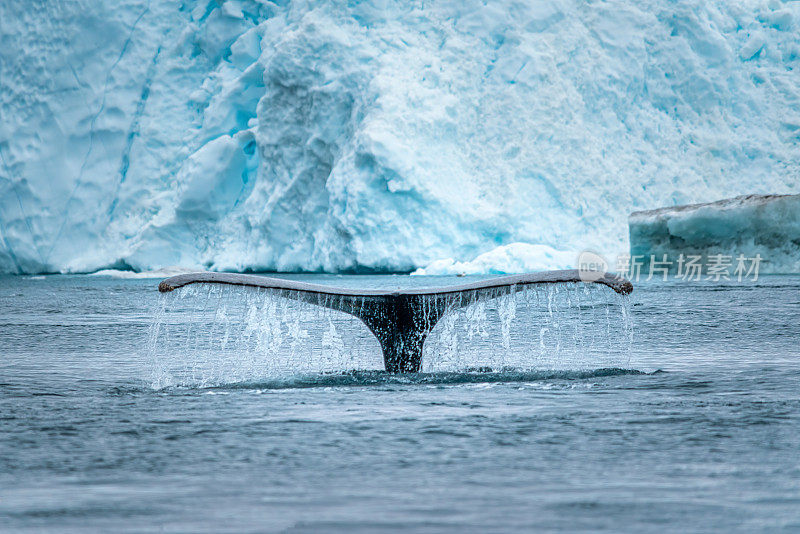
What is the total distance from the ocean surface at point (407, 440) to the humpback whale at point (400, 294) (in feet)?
1.74

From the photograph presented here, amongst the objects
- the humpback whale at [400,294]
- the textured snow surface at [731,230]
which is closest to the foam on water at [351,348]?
the humpback whale at [400,294]

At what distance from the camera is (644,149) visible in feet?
130

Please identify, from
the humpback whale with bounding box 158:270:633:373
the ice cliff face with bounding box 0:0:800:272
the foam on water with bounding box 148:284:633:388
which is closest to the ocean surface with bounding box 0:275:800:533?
the foam on water with bounding box 148:284:633:388

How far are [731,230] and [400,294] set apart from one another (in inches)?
1060

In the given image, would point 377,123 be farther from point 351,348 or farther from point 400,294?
point 400,294

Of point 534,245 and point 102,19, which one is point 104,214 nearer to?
point 102,19

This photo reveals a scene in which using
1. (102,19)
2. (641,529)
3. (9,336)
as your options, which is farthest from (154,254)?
(641,529)

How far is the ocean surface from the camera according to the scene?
12.0ft

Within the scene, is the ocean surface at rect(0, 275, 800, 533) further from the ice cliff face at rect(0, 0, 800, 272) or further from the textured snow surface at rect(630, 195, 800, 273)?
the ice cliff face at rect(0, 0, 800, 272)

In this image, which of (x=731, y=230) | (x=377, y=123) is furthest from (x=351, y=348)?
(x=377, y=123)

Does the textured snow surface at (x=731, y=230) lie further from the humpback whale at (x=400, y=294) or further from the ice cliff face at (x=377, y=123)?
the humpback whale at (x=400, y=294)

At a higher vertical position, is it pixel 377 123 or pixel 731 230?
pixel 377 123

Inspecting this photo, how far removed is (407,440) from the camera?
5348 mm

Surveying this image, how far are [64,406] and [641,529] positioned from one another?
518cm
